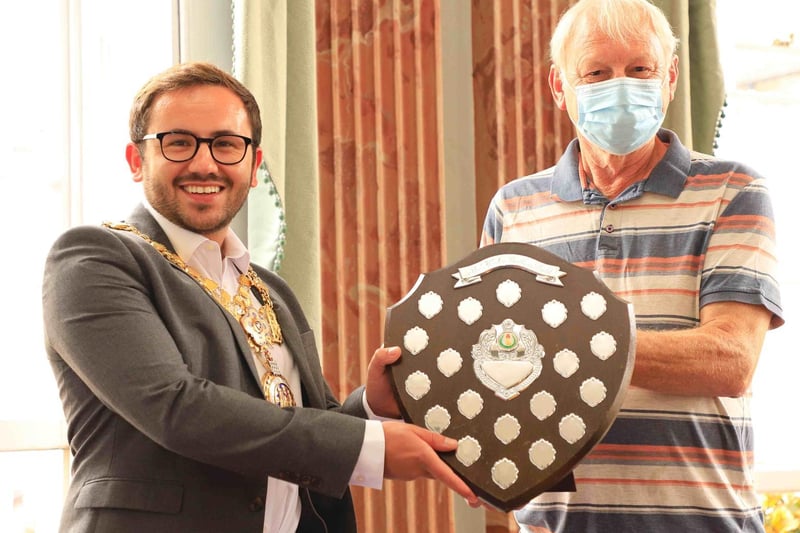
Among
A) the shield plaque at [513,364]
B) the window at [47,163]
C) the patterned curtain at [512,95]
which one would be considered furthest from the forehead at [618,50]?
the window at [47,163]

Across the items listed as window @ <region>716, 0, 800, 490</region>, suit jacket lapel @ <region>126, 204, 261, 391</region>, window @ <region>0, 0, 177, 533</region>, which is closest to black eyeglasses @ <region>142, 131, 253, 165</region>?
suit jacket lapel @ <region>126, 204, 261, 391</region>

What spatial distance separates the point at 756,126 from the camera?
3.40 m

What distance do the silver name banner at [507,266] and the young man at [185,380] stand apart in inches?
6.7

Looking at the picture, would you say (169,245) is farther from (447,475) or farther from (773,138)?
(773,138)

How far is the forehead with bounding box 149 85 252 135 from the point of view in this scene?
65.1 inches

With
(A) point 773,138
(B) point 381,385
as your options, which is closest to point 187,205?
(B) point 381,385

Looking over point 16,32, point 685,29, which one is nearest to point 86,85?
point 16,32

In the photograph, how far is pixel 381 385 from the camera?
1683mm

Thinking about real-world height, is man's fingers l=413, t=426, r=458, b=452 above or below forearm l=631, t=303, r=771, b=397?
below

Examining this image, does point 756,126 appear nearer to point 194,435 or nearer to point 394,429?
point 394,429

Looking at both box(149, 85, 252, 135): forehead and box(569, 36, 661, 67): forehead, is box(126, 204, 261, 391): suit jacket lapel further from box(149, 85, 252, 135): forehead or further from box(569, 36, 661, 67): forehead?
box(569, 36, 661, 67): forehead

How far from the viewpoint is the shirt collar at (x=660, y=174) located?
1.73 m

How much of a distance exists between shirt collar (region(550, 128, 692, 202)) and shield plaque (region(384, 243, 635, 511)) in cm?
33

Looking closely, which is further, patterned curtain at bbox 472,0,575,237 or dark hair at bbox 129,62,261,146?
patterned curtain at bbox 472,0,575,237
